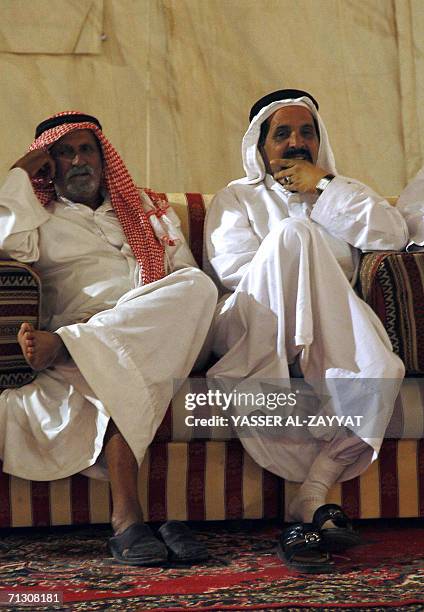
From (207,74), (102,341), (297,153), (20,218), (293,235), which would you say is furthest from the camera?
(207,74)

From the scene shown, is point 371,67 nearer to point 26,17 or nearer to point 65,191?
point 26,17

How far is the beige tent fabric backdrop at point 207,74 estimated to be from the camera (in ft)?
15.3

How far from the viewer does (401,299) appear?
9.02ft

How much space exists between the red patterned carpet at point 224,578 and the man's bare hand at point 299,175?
53.4 inches

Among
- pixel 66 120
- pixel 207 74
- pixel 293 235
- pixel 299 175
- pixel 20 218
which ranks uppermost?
pixel 207 74

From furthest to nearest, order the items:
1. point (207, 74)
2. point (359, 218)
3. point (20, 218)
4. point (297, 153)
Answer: point (207, 74), point (297, 153), point (359, 218), point (20, 218)

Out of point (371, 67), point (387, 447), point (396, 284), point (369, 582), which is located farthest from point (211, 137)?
point (369, 582)

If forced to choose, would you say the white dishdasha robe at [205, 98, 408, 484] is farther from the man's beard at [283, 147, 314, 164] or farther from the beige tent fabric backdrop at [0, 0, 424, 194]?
the beige tent fabric backdrop at [0, 0, 424, 194]

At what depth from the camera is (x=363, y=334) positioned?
8.42 ft

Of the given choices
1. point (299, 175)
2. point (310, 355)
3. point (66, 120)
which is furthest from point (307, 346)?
point (66, 120)

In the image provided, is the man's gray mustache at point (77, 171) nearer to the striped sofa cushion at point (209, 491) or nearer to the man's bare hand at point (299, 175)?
the man's bare hand at point (299, 175)

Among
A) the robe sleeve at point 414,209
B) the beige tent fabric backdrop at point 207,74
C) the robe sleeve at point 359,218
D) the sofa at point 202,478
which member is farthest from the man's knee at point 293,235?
the beige tent fabric backdrop at point 207,74

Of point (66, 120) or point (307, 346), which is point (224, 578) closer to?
point (307, 346)

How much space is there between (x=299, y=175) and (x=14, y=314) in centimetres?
129
